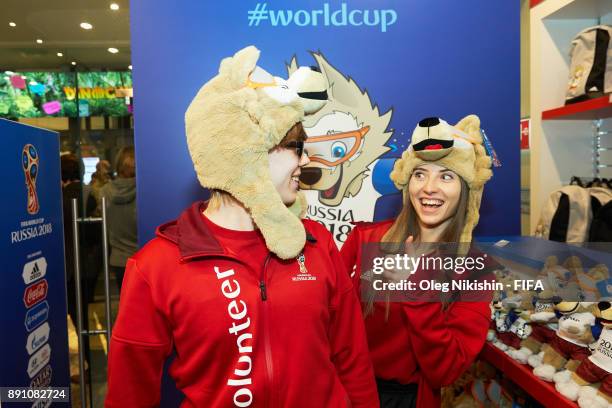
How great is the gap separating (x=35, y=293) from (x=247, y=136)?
122 centimetres

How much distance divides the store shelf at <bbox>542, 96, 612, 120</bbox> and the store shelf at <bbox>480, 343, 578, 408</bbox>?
1.51m

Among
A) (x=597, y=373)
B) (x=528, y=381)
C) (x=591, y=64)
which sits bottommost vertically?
(x=528, y=381)

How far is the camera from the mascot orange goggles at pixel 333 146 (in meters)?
2.17

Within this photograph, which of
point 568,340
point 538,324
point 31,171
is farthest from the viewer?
point 31,171

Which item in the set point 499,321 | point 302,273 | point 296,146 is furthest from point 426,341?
point 296,146

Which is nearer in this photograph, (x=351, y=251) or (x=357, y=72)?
(x=351, y=251)

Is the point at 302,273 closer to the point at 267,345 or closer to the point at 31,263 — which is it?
the point at 267,345

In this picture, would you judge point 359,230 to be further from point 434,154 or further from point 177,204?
point 177,204

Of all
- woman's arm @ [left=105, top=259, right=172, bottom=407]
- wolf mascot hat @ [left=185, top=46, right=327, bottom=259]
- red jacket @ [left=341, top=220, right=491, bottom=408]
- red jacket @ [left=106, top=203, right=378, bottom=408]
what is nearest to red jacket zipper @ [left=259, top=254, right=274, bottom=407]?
red jacket @ [left=106, top=203, right=378, bottom=408]

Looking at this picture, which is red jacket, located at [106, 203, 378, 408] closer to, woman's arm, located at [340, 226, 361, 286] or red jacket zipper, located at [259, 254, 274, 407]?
red jacket zipper, located at [259, 254, 274, 407]

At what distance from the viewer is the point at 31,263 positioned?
189 cm

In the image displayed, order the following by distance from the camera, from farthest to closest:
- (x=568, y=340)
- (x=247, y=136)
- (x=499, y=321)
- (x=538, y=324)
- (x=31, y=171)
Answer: (x=31, y=171)
(x=499, y=321)
(x=538, y=324)
(x=568, y=340)
(x=247, y=136)

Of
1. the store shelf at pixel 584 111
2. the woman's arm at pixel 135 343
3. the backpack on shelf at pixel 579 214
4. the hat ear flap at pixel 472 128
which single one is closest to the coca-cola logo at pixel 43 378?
the woman's arm at pixel 135 343

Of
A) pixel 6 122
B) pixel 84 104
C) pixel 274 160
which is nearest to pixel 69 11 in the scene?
pixel 84 104
